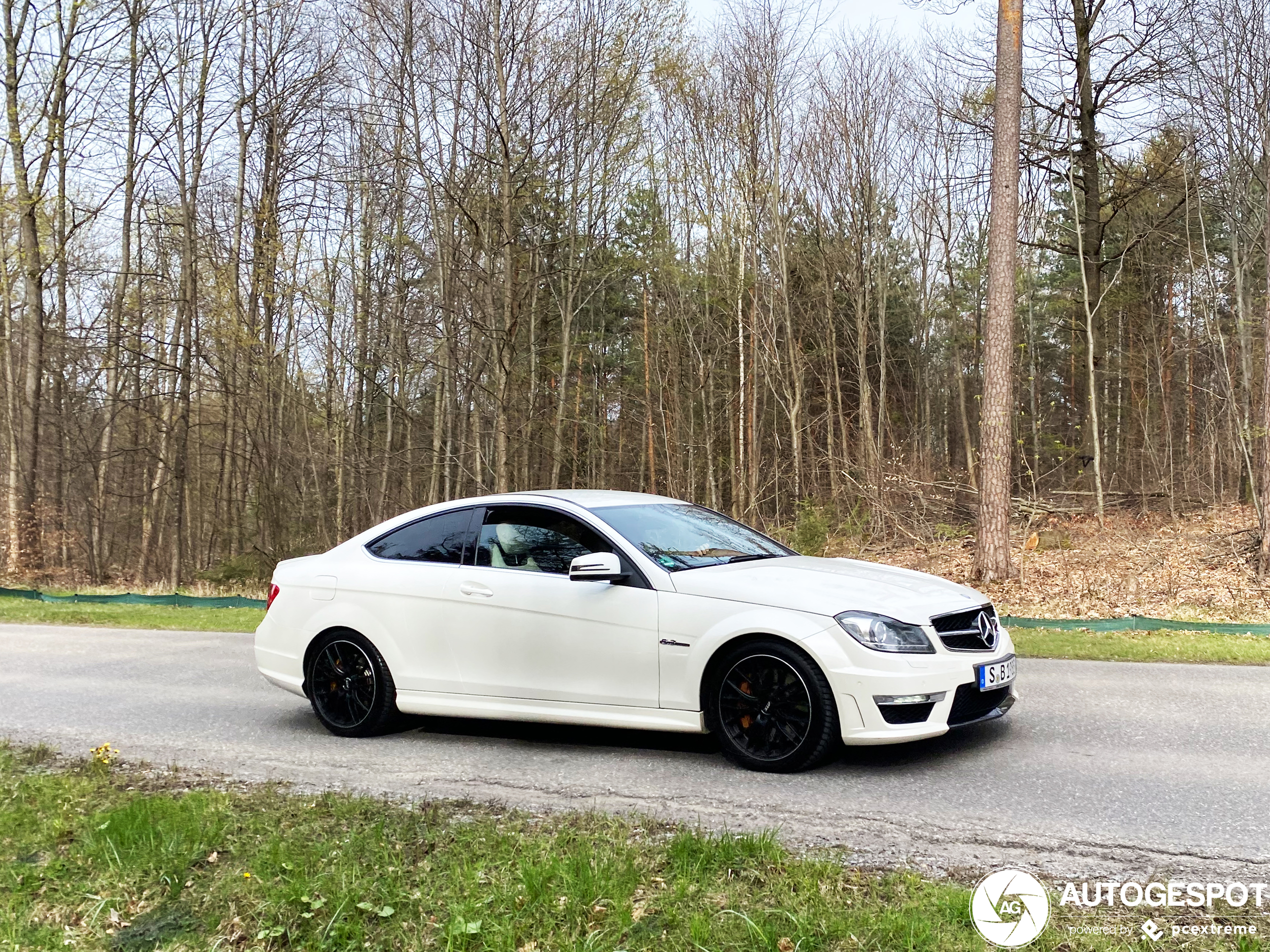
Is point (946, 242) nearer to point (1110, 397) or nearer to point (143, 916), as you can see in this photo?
point (1110, 397)

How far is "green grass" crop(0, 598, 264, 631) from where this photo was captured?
1327cm

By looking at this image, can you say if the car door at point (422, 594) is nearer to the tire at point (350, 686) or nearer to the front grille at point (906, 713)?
the tire at point (350, 686)

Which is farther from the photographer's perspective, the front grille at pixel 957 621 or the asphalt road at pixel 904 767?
the front grille at pixel 957 621

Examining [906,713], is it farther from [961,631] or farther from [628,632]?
[628,632]

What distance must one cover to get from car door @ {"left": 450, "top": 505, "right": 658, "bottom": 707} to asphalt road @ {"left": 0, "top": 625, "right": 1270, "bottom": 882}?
0.46 m

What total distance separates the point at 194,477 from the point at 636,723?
3088 cm

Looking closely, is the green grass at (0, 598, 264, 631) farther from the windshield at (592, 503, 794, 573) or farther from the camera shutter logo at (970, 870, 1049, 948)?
the camera shutter logo at (970, 870, 1049, 948)

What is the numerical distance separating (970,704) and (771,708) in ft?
3.68

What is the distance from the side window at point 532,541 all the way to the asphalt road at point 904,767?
119cm

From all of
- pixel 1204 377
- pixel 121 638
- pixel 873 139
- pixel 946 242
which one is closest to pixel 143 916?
pixel 121 638

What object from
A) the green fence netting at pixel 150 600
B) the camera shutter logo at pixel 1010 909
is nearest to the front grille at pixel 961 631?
the camera shutter logo at pixel 1010 909

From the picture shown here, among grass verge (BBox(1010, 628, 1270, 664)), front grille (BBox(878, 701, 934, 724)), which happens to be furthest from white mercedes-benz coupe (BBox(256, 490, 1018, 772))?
grass verge (BBox(1010, 628, 1270, 664))

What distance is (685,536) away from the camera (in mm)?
6352

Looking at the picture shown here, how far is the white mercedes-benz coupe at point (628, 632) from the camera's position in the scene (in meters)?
5.11
